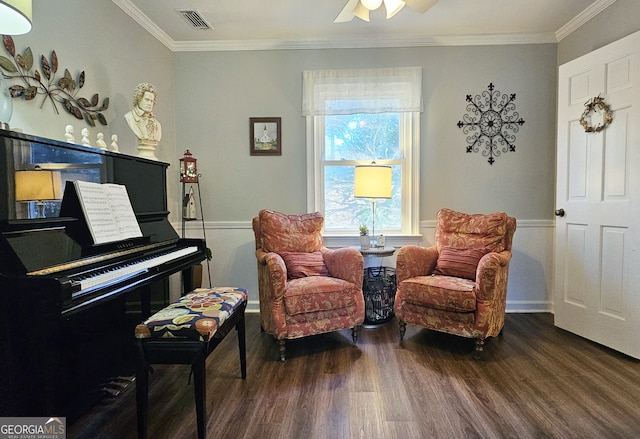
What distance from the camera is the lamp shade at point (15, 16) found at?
1204 millimetres

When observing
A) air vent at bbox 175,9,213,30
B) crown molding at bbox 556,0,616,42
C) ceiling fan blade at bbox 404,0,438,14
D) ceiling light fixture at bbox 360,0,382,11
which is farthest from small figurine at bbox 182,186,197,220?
crown molding at bbox 556,0,616,42

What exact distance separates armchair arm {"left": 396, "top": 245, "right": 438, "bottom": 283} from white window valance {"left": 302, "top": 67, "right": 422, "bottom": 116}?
1.33 meters

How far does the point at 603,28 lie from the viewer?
2732mm

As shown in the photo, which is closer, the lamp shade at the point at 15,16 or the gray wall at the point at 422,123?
the lamp shade at the point at 15,16

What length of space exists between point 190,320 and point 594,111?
3.03 meters

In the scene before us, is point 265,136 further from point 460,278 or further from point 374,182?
point 460,278

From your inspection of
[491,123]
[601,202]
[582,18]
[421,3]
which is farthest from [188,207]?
[582,18]

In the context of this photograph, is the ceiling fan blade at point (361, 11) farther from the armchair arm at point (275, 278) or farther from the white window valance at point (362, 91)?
the armchair arm at point (275, 278)

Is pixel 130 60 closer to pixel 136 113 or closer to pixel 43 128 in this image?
pixel 136 113

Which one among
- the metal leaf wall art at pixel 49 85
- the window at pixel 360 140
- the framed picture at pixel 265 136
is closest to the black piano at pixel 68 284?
the metal leaf wall art at pixel 49 85

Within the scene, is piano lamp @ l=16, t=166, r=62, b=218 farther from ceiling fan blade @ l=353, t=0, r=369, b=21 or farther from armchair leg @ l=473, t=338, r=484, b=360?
armchair leg @ l=473, t=338, r=484, b=360

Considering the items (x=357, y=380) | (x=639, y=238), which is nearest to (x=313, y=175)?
(x=357, y=380)

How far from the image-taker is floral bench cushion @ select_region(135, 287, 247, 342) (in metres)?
1.55

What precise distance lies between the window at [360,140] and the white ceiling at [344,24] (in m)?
0.32
